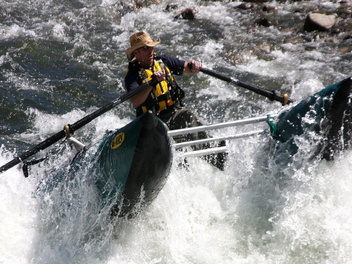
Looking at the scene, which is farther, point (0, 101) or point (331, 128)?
point (0, 101)

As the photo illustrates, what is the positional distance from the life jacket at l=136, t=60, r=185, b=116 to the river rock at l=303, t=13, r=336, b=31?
18.9ft

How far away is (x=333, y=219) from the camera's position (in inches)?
187

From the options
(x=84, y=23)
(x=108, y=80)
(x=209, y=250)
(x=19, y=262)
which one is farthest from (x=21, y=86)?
(x=209, y=250)

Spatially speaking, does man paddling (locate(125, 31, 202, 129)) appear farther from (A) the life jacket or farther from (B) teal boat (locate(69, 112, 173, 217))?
(B) teal boat (locate(69, 112, 173, 217))

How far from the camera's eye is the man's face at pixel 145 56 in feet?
17.4

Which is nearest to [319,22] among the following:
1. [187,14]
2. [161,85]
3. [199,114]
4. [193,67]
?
[187,14]

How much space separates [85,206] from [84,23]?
7.24 meters

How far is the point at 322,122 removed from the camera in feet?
15.3

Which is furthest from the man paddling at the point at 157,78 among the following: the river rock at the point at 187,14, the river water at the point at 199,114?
the river rock at the point at 187,14

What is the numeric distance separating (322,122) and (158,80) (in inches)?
63.4

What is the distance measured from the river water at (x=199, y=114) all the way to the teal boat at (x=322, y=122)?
0.16m

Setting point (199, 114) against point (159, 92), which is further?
point (199, 114)

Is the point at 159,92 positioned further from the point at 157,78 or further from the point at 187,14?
the point at 187,14

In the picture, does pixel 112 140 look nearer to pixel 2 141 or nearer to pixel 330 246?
pixel 330 246
